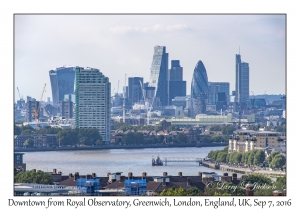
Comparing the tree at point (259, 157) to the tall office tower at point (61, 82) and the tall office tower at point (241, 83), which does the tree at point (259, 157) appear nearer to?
the tall office tower at point (61, 82)

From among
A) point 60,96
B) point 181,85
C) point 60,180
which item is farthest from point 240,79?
point 60,180

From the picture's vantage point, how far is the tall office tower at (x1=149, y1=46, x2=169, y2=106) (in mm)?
73625

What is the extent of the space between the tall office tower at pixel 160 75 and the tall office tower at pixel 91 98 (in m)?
23.7

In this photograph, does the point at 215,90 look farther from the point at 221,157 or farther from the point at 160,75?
the point at 221,157

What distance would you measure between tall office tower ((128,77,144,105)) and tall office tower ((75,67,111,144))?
19.6 meters

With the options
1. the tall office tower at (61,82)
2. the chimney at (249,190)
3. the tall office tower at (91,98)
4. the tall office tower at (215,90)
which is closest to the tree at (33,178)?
the chimney at (249,190)

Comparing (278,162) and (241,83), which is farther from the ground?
(241,83)

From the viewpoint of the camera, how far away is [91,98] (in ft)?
161

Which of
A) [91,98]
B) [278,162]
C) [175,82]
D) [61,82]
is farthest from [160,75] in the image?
[278,162]

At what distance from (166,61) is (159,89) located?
5.69ft

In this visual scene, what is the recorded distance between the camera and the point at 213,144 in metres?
43.3

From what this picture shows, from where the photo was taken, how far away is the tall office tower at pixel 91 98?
157 feet

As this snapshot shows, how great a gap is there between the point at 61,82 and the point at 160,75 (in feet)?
21.6

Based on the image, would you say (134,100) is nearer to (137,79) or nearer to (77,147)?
(137,79)
